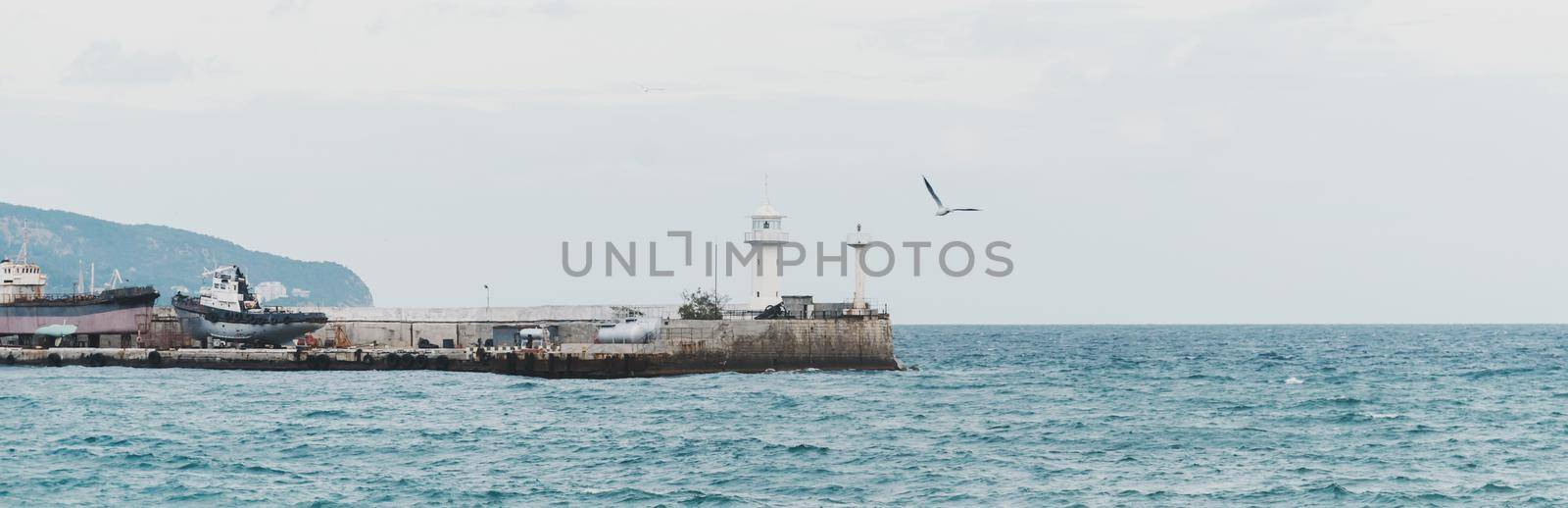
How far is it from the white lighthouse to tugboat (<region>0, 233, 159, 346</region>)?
2801 cm

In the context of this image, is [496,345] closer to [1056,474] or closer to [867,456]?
[867,456]

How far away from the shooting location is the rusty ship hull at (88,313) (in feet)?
262

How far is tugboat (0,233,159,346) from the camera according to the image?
262 ft

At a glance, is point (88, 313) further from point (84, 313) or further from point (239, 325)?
point (239, 325)

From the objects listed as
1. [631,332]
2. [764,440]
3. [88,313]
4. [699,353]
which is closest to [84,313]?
[88,313]

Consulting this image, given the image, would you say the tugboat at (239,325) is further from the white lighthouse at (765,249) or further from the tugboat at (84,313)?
the white lighthouse at (765,249)

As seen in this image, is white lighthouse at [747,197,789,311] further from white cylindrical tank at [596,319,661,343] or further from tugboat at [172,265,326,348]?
tugboat at [172,265,326,348]

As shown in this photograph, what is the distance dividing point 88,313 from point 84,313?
10.6 inches

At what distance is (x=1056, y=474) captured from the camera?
123 feet

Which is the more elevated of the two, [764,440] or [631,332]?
[631,332]

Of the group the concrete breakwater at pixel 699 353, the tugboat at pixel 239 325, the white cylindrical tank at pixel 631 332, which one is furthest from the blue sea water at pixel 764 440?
the tugboat at pixel 239 325

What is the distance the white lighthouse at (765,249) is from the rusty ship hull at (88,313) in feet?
91.9

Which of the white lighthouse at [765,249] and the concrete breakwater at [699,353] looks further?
the white lighthouse at [765,249]

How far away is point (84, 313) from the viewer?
266ft
